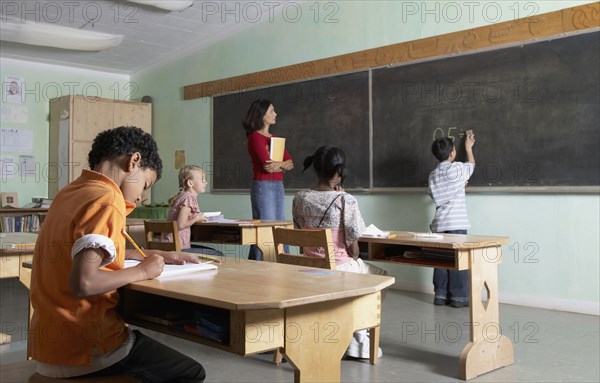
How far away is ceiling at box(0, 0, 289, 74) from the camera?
246 inches

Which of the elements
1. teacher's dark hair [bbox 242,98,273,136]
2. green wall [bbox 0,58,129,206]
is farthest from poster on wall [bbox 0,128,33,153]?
teacher's dark hair [bbox 242,98,273,136]

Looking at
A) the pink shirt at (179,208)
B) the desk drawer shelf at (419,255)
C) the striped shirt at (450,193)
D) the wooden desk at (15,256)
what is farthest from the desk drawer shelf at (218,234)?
the striped shirt at (450,193)

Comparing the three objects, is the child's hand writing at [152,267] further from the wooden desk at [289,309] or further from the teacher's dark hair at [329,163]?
the teacher's dark hair at [329,163]

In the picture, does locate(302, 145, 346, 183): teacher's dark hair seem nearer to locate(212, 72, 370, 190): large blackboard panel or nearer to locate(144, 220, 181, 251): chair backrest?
locate(144, 220, 181, 251): chair backrest

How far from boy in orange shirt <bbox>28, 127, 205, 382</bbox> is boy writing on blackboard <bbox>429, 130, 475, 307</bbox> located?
10.8 feet

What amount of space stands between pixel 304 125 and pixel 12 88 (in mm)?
3950

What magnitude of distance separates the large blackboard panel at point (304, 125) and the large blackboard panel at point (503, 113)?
208mm

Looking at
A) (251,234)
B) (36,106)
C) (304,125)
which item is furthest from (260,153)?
(36,106)

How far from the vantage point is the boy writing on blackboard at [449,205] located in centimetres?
465

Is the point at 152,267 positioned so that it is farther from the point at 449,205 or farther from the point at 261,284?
the point at 449,205

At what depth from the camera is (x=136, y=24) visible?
6754mm

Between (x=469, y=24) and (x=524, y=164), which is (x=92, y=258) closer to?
(x=524, y=164)

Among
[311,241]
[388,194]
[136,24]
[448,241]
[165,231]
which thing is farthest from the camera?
[136,24]

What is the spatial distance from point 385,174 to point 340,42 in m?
1.41
